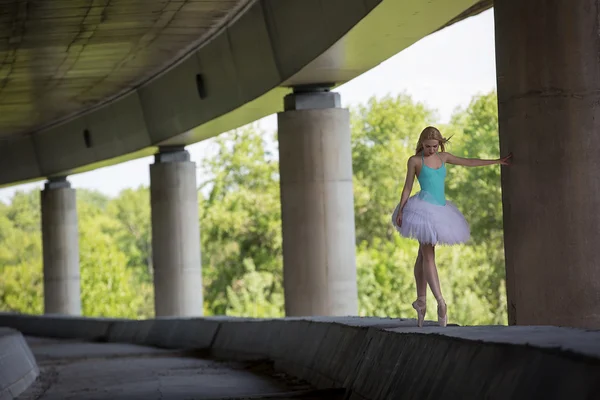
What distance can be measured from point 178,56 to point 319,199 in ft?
21.2

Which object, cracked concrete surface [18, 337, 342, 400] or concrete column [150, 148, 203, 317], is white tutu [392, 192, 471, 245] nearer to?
cracked concrete surface [18, 337, 342, 400]

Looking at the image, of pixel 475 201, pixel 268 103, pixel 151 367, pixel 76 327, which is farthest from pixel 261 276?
pixel 151 367

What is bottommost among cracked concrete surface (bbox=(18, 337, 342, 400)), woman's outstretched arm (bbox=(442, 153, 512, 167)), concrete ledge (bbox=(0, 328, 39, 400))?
cracked concrete surface (bbox=(18, 337, 342, 400))

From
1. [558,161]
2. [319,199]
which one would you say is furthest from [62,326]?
[558,161]

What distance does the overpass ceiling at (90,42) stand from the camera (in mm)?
21297

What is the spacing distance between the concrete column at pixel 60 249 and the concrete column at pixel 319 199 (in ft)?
82.1

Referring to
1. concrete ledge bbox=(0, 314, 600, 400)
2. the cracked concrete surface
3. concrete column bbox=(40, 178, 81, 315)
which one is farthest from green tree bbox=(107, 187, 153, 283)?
concrete ledge bbox=(0, 314, 600, 400)

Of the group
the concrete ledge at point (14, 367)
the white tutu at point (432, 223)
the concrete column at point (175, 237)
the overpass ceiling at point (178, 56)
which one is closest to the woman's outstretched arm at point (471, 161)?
the white tutu at point (432, 223)

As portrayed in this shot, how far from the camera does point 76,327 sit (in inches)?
1261

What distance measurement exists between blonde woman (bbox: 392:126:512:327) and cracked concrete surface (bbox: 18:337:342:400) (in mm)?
1527

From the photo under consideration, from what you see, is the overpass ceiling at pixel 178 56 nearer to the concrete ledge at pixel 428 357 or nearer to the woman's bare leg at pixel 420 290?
the concrete ledge at pixel 428 357

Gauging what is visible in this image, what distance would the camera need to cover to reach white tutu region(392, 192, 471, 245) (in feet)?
36.3

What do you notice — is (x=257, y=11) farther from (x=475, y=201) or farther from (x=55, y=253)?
(x=475, y=201)

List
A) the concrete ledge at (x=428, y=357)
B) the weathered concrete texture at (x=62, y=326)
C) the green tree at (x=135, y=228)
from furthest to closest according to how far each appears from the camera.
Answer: the green tree at (x=135, y=228) < the weathered concrete texture at (x=62, y=326) < the concrete ledge at (x=428, y=357)
